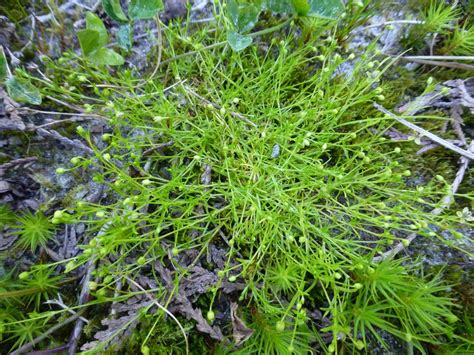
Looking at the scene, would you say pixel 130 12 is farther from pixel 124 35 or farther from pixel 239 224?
pixel 239 224

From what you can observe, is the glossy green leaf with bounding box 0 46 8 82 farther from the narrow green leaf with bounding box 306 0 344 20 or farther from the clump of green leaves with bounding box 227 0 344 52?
the narrow green leaf with bounding box 306 0 344 20

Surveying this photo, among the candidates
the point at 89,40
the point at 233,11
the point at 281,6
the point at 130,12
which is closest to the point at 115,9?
the point at 130,12

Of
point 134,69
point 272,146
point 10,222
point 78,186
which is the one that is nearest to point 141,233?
point 78,186

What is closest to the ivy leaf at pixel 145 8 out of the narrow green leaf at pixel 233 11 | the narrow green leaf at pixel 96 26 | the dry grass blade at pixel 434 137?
the narrow green leaf at pixel 96 26

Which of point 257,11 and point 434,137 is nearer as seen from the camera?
point 257,11

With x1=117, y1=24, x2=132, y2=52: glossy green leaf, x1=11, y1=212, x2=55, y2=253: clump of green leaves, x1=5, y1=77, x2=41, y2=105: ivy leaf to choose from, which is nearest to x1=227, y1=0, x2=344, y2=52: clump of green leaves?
x1=117, y1=24, x2=132, y2=52: glossy green leaf

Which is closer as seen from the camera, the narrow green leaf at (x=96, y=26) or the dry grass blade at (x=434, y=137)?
the narrow green leaf at (x=96, y=26)

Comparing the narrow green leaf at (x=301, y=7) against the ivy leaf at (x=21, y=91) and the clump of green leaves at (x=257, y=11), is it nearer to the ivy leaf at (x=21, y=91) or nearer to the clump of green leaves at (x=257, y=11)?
the clump of green leaves at (x=257, y=11)

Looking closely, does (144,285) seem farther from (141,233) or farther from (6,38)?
(6,38)
